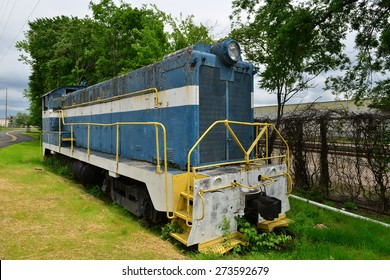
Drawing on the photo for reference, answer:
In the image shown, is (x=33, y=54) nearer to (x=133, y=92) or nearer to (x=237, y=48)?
(x=133, y=92)

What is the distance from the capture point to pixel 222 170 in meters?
4.70

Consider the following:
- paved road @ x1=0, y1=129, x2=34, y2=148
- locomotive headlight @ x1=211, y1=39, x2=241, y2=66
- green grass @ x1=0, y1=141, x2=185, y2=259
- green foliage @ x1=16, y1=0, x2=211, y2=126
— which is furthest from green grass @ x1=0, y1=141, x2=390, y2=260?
paved road @ x1=0, y1=129, x2=34, y2=148

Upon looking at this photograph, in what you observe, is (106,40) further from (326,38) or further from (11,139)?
Answer: (11,139)

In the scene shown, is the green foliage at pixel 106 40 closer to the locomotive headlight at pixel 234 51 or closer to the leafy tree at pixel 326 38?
the leafy tree at pixel 326 38

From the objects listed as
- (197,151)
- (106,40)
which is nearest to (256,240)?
(197,151)

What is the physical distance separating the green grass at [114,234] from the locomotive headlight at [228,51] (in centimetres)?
311

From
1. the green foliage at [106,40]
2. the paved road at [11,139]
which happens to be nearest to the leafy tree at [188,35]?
the green foliage at [106,40]

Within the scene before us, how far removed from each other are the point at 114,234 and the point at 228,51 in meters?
3.52

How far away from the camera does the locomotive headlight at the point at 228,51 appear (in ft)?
16.1

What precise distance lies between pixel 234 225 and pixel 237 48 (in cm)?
298

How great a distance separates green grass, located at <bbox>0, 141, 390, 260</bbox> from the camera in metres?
3.89

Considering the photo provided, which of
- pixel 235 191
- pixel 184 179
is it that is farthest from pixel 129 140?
pixel 235 191

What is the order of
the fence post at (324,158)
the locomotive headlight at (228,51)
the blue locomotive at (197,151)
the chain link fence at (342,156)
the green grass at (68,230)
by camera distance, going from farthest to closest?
the fence post at (324,158) → the chain link fence at (342,156) → the locomotive headlight at (228,51) → the blue locomotive at (197,151) → the green grass at (68,230)
